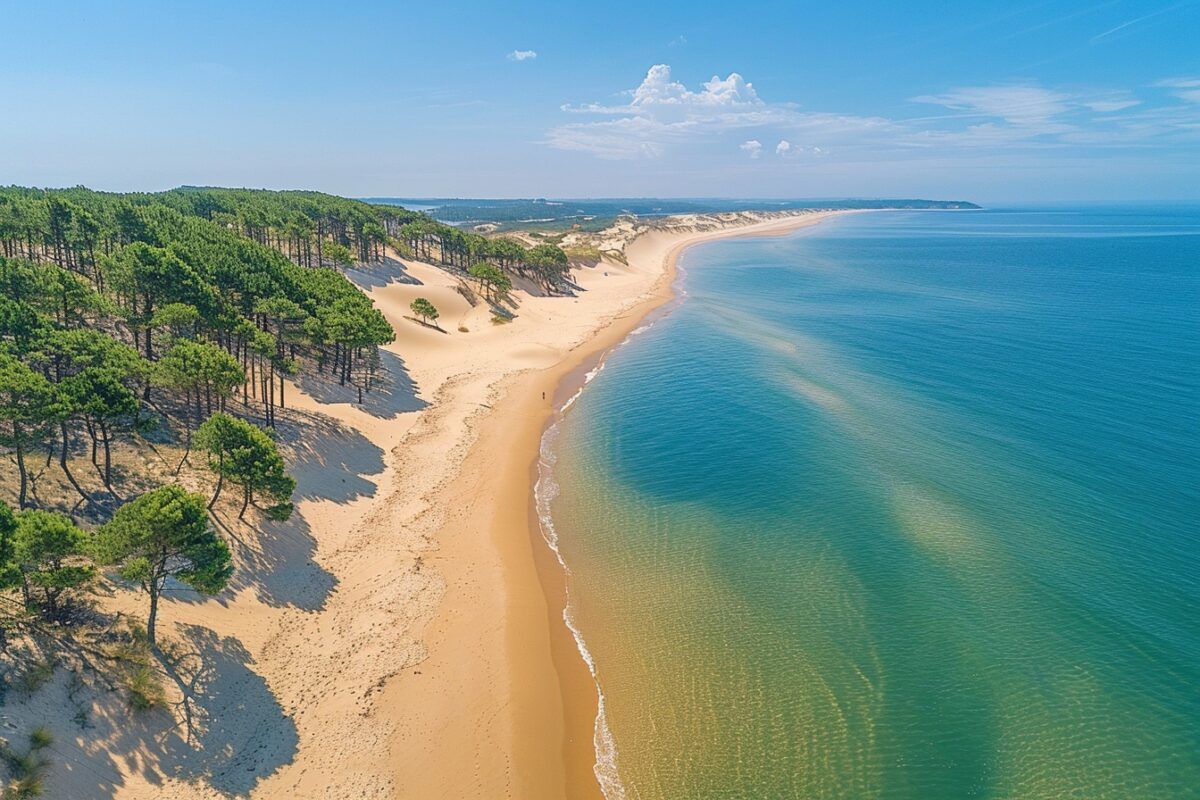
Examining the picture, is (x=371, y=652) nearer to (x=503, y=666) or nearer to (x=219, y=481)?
(x=503, y=666)

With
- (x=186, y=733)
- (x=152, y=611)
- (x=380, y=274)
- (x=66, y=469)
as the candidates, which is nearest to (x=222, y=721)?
(x=186, y=733)

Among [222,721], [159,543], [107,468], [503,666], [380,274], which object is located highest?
[380,274]

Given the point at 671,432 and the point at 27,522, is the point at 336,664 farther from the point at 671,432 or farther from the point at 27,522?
the point at 671,432

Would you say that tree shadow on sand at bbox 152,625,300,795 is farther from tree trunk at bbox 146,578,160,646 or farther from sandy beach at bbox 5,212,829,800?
tree trunk at bbox 146,578,160,646

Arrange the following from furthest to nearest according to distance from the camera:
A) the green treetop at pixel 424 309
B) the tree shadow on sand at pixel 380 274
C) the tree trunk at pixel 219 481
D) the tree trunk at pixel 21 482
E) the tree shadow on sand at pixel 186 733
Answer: the tree shadow on sand at pixel 380 274 → the green treetop at pixel 424 309 → the tree trunk at pixel 219 481 → the tree trunk at pixel 21 482 → the tree shadow on sand at pixel 186 733

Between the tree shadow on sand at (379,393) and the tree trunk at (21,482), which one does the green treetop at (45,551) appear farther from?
the tree shadow on sand at (379,393)

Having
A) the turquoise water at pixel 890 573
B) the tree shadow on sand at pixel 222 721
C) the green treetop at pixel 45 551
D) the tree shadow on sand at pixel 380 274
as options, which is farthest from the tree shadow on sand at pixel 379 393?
the green treetop at pixel 45 551

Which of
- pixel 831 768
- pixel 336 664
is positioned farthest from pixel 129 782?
pixel 831 768
